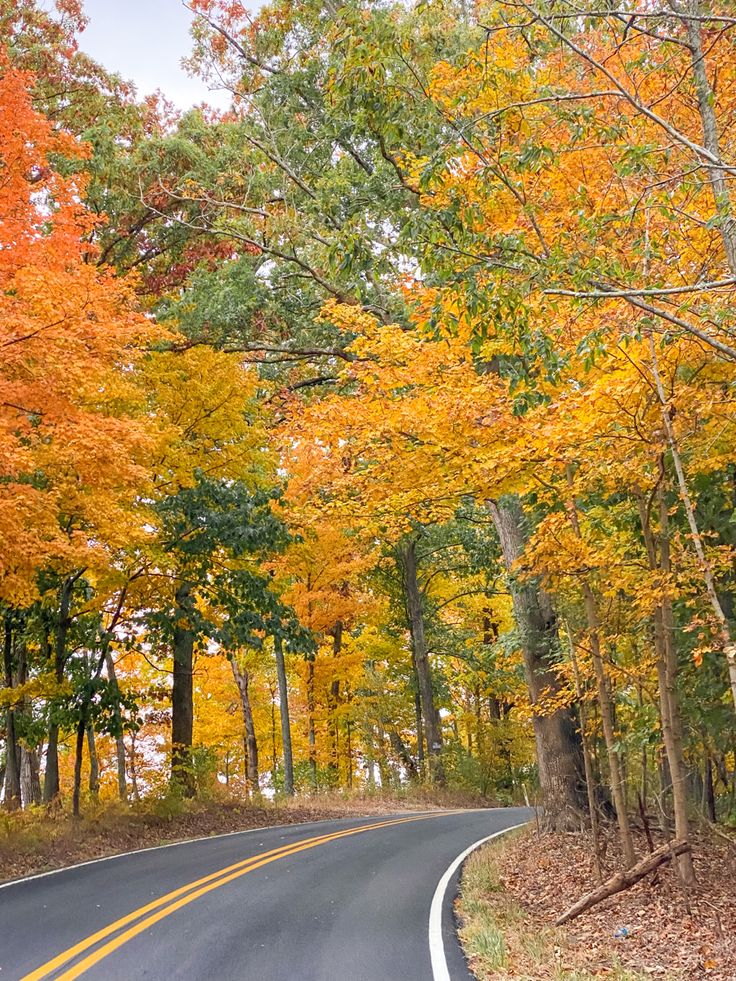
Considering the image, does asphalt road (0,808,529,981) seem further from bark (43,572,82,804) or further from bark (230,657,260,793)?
bark (230,657,260,793)

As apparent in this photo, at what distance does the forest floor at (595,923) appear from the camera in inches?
254

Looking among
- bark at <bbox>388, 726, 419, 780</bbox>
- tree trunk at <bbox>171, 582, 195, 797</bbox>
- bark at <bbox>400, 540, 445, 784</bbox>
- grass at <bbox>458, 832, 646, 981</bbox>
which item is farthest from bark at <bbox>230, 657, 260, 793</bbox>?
grass at <bbox>458, 832, 646, 981</bbox>

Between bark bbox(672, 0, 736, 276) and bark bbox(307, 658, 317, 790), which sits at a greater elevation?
bark bbox(672, 0, 736, 276)

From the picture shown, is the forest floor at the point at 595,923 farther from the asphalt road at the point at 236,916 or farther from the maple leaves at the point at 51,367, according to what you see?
the maple leaves at the point at 51,367

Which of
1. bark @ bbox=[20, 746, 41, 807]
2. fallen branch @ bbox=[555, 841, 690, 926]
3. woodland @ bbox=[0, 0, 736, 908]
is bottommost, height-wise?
fallen branch @ bbox=[555, 841, 690, 926]

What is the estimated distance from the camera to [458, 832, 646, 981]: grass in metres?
6.27

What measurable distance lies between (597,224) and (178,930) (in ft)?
24.2

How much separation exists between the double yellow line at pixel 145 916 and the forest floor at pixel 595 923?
10.0ft

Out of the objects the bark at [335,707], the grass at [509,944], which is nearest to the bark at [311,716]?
the bark at [335,707]

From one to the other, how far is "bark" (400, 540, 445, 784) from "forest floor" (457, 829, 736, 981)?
15.1 meters

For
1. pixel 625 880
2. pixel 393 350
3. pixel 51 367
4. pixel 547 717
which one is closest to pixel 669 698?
pixel 625 880

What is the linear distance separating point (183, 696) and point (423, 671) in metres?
10.5

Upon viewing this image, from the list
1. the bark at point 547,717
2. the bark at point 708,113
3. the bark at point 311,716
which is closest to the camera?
the bark at point 708,113

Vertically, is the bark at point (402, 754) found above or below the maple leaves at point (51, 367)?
below
